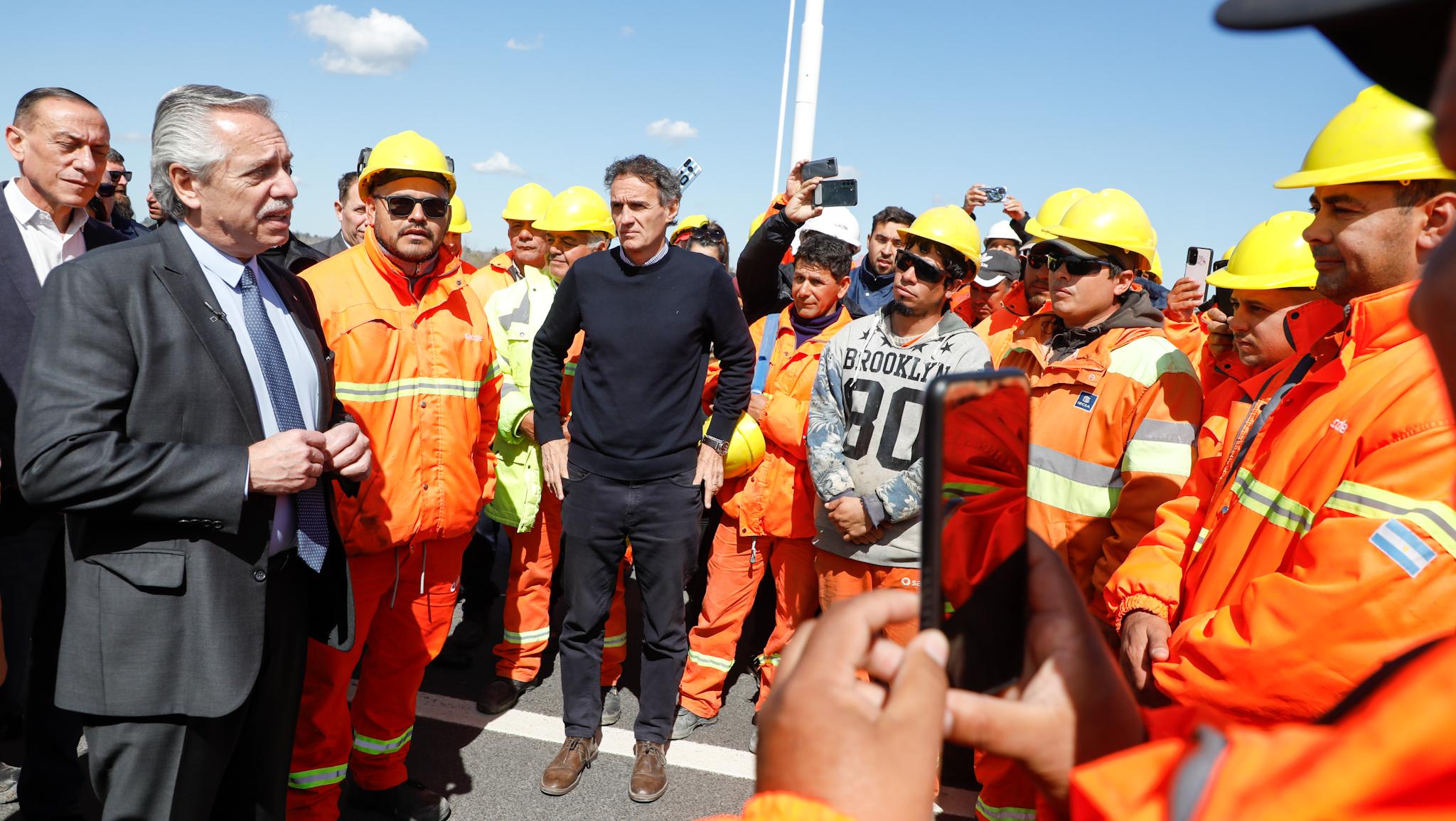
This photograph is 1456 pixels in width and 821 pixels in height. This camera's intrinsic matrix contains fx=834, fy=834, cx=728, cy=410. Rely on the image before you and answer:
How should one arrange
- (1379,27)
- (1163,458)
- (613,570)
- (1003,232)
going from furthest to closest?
(1003,232) → (613,570) → (1163,458) → (1379,27)

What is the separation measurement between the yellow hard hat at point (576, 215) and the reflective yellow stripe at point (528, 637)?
2.57m

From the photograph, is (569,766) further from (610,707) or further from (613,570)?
(613,570)

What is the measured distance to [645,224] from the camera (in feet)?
12.5

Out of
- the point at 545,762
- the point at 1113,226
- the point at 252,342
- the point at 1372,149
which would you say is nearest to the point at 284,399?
the point at 252,342

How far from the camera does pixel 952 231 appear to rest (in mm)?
3867

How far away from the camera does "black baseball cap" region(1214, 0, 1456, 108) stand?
73cm

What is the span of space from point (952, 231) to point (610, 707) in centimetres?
290

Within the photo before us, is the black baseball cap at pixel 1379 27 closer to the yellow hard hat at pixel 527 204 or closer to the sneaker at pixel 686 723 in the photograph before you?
the sneaker at pixel 686 723

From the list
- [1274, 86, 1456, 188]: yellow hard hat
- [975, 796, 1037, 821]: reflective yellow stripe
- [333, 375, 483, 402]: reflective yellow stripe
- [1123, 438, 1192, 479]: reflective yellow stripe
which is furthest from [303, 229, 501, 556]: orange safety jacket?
[1274, 86, 1456, 188]: yellow hard hat

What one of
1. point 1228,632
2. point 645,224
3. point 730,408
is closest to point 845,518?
point 730,408

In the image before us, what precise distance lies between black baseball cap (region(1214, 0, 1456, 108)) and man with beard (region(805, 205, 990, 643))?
258 centimetres

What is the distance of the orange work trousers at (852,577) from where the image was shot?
3.60 meters

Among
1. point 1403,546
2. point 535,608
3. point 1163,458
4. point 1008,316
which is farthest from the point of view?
point 1008,316

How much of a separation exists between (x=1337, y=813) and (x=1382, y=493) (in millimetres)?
1499
